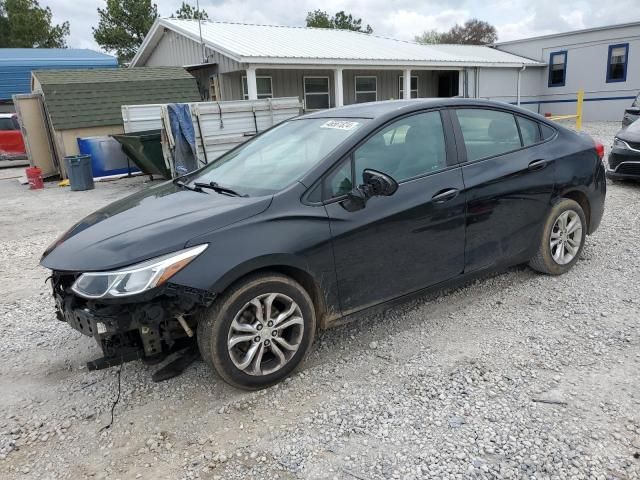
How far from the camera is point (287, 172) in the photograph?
3.32 m

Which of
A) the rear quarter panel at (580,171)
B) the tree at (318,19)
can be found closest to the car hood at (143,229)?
the rear quarter panel at (580,171)

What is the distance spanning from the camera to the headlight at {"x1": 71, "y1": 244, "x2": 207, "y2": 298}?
2588mm

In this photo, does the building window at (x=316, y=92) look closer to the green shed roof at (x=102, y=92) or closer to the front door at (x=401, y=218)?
the green shed roof at (x=102, y=92)

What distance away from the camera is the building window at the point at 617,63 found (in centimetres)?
2208

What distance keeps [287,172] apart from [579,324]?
7.68 feet

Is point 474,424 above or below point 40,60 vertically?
below

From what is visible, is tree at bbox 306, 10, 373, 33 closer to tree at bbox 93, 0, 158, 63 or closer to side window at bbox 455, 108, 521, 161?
tree at bbox 93, 0, 158, 63

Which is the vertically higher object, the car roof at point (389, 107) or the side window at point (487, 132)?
the car roof at point (389, 107)

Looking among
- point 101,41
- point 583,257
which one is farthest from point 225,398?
point 101,41

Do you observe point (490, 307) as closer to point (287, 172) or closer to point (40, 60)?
point (287, 172)

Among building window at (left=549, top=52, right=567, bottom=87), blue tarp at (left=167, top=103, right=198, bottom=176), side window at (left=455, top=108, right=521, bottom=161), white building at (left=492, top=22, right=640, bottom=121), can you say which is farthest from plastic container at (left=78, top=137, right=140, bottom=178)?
building window at (left=549, top=52, right=567, bottom=87)

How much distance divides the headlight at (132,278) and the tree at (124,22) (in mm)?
33215

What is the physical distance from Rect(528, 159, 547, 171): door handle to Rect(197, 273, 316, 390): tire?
7.27 ft

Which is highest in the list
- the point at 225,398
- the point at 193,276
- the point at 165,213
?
the point at 165,213
